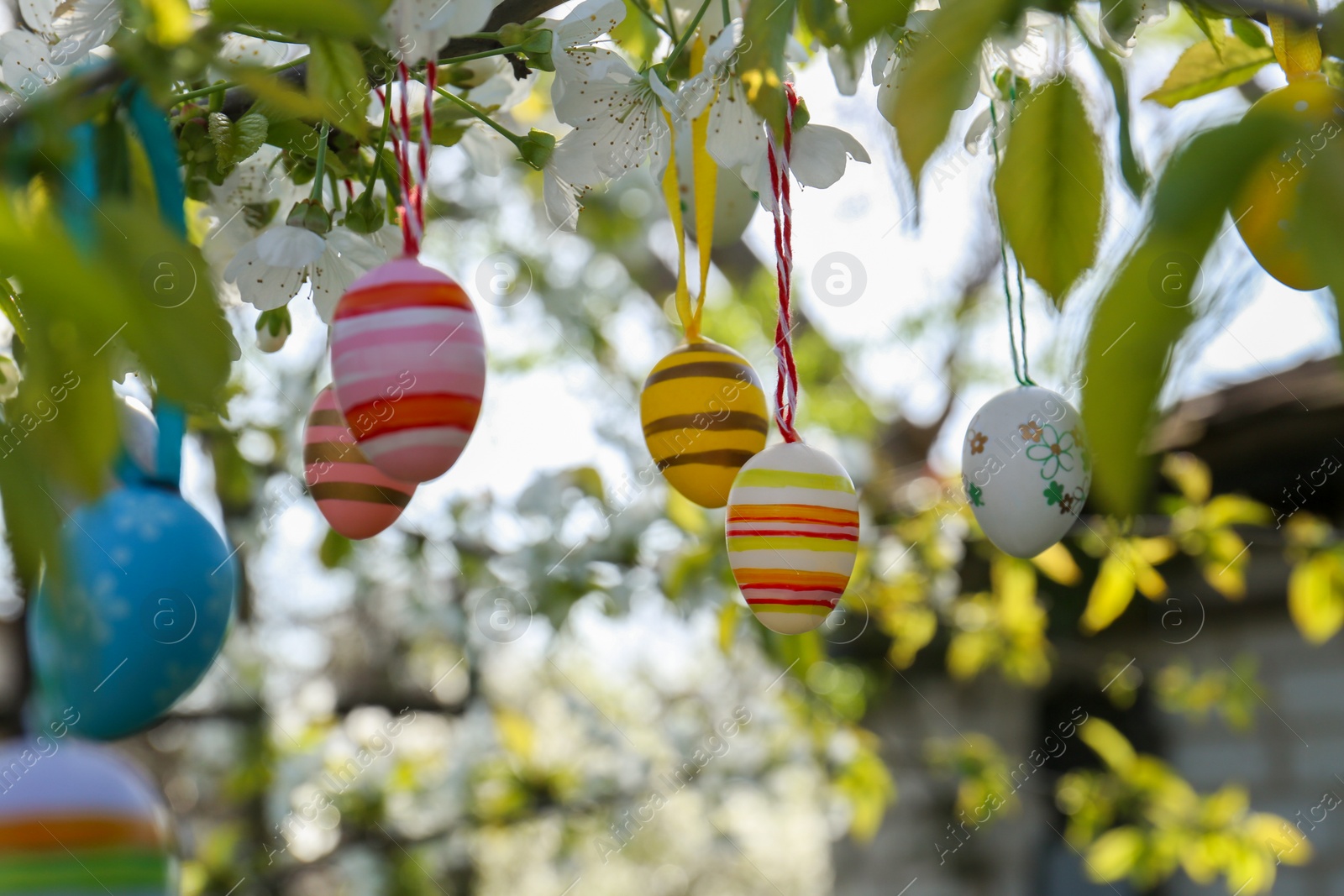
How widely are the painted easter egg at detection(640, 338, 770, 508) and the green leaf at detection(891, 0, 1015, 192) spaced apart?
0.44 meters

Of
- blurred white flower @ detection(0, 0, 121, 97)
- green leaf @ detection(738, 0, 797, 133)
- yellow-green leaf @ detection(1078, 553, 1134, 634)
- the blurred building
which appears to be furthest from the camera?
the blurred building

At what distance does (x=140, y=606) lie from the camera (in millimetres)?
556

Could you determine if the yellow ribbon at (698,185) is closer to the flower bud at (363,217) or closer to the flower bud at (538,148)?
the flower bud at (538,148)

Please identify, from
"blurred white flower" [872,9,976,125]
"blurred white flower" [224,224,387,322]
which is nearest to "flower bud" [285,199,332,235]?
"blurred white flower" [224,224,387,322]

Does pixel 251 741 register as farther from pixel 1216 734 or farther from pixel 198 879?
pixel 1216 734

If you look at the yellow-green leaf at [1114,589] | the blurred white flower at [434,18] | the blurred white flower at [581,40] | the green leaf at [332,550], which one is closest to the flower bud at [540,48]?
the blurred white flower at [581,40]

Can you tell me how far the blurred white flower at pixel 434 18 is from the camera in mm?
554

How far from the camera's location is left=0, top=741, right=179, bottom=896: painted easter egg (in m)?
0.41

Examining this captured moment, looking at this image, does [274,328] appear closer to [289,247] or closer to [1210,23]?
[289,247]

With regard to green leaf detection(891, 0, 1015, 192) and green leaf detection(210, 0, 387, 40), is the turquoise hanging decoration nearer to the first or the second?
green leaf detection(210, 0, 387, 40)

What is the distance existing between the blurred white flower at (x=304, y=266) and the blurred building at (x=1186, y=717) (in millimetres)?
1653

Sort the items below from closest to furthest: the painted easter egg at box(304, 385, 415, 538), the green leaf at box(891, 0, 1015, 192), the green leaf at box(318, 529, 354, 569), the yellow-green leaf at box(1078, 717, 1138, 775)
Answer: the green leaf at box(891, 0, 1015, 192) < the painted easter egg at box(304, 385, 415, 538) < the green leaf at box(318, 529, 354, 569) < the yellow-green leaf at box(1078, 717, 1138, 775)

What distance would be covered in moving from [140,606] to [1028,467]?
0.59 metres

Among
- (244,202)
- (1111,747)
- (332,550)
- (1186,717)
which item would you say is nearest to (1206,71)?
(244,202)
